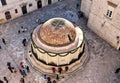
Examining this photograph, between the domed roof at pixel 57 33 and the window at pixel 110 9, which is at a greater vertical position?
the window at pixel 110 9

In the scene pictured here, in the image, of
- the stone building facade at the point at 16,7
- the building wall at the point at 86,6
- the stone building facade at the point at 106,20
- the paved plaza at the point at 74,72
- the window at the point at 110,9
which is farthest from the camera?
the building wall at the point at 86,6

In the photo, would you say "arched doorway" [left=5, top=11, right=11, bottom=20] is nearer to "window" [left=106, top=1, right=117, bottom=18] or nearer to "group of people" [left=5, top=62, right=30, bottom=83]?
"group of people" [left=5, top=62, right=30, bottom=83]

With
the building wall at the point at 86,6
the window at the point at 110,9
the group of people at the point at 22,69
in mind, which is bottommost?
the group of people at the point at 22,69

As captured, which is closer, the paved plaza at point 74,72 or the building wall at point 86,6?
the paved plaza at point 74,72

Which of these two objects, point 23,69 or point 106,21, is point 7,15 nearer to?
point 23,69

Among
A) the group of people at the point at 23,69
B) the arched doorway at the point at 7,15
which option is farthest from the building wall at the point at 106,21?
the arched doorway at the point at 7,15

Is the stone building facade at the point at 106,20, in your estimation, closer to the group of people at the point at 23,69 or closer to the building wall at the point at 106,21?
the building wall at the point at 106,21

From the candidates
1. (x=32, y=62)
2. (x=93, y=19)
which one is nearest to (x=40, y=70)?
(x=32, y=62)

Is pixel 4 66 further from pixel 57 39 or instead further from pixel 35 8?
pixel 35 8
